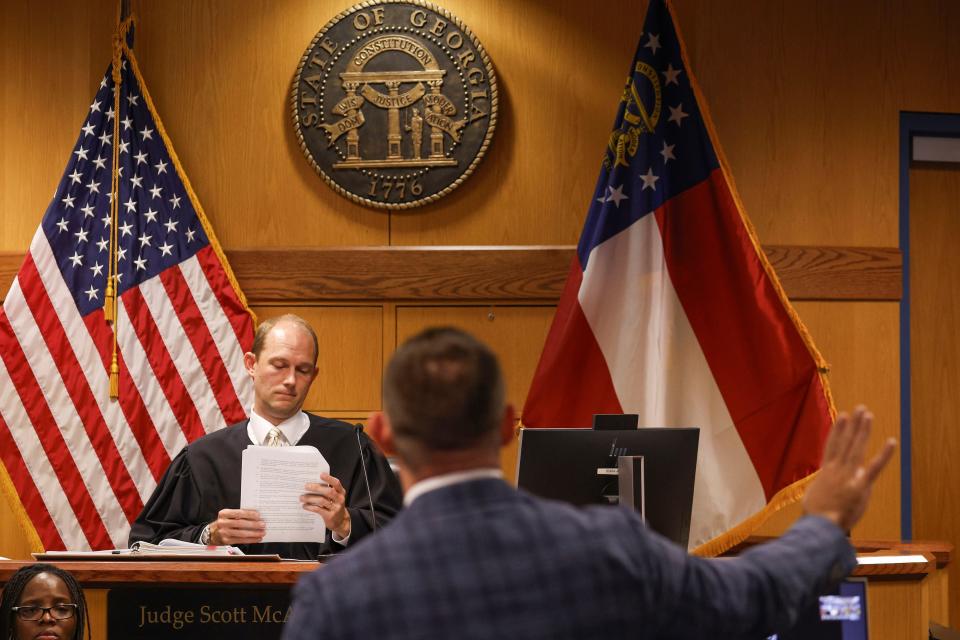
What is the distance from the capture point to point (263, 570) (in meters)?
3.08

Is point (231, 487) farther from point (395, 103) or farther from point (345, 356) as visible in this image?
point (395, 103)

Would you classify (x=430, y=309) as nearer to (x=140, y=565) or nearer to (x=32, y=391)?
(x=32, y=391)

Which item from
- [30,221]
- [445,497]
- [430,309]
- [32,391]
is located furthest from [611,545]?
[30,221]

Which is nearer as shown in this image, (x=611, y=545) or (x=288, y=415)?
(x=611, y=545)

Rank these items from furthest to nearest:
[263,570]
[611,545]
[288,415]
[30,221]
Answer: [30,221]
[288,415]
[263,570]
[611,545]

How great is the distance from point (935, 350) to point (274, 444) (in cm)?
319

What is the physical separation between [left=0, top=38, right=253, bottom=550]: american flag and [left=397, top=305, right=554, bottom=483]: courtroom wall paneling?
2.42 ft

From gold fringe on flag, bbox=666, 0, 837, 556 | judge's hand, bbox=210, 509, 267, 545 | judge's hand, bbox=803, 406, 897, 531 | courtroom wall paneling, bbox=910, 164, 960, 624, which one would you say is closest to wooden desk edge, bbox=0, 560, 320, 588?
judge's hand, bbox=210, 509, 267, 545

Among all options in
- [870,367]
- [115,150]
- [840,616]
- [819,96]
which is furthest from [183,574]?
[819,96]

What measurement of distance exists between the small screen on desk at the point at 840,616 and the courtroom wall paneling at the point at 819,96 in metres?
2.39

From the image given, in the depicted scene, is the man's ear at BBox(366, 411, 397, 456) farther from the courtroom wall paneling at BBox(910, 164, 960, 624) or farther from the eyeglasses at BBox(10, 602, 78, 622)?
the courtroom wall paneling at BBox(910, 164, 960, 624)

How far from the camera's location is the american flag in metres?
5.00

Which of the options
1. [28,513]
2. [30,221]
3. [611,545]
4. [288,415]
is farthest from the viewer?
[30,221]

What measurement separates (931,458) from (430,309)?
2.43m
